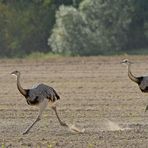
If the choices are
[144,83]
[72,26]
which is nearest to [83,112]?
[144,83]

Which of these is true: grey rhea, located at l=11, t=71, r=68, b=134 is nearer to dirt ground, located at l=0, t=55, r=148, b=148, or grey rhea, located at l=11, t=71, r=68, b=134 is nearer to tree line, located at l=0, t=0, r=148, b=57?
→ dirt ground, located at l=0, t=55, r=148, b=148

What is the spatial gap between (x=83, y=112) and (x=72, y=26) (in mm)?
32087

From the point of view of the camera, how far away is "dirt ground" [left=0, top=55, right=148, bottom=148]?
15.0 meters

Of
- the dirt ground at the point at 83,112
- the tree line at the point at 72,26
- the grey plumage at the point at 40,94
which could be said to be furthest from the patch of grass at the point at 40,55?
the grey plumage at the point at 40,94

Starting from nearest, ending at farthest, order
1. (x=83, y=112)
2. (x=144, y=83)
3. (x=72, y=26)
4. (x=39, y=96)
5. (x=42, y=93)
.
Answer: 1. (x=39, y=96)
2. (x=42, y=93)
3. (x=144, y=83)
4. (x=83, y=112)
5. (x=72, y=26)

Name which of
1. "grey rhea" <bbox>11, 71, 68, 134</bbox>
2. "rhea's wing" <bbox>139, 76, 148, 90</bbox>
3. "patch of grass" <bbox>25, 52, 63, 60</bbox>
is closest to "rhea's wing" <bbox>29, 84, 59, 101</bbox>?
"grey rhea" <bbox>11, 71, 68, 134</bbox>

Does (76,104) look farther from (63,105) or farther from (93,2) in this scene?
(93,2)

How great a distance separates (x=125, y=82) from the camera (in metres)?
28.7

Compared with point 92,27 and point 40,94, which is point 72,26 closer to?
point 92,27

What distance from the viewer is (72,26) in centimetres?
5181

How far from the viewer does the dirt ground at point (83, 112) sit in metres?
15.0

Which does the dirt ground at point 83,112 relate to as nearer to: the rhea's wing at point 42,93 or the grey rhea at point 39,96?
the grey rhea at point 39,96

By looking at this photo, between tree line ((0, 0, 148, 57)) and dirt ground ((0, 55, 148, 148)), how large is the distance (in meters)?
16.7

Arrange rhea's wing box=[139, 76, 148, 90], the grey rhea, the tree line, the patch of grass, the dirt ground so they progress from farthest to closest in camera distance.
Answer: the tree line
the patch of grass
rhea's wing box=[139, 76, 148, 90]
the grey rhea
the dirt ground
